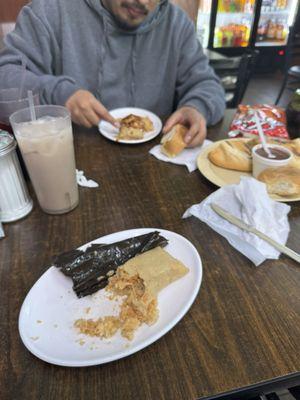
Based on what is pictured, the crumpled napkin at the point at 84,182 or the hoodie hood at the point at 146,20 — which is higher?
the hoodie hood at the point at 146,20

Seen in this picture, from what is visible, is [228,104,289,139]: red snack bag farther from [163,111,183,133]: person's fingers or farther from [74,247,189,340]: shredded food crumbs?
[74,247,189,340]: shredded food crumbs

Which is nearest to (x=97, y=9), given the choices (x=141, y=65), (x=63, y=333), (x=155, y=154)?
(x=141, y=65)

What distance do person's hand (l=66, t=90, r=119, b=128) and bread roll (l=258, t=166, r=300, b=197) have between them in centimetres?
59

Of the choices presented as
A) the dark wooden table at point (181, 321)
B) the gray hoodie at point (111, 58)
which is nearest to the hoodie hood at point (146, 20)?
the gray hoodie at point (111, 58)

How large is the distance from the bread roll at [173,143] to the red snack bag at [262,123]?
0.24 metres

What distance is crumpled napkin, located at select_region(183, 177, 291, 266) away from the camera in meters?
0.62

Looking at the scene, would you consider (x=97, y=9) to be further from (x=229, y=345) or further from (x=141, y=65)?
(x=229, y=345)

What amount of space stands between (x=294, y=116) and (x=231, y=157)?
43 centimetres

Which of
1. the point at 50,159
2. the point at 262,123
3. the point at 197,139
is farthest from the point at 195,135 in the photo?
the point at 50,159

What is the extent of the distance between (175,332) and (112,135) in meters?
→ 0.79

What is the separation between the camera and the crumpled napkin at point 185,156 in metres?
0.93

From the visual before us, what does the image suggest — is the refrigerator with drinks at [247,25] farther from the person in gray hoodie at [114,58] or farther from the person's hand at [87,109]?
the person's hand at [87,109]

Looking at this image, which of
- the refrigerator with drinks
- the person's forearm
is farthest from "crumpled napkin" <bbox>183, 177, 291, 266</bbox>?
the refrigerator with drinks

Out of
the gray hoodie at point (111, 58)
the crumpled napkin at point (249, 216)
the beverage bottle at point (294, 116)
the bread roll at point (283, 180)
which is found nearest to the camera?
the crumpled napkin at point (249, 216)
